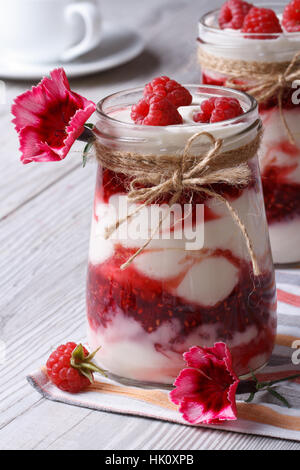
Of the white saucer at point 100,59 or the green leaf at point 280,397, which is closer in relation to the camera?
the green leaf at point 280,397

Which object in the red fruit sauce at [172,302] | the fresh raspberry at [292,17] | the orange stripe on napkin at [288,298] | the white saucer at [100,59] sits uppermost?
the fresh raspberry at [292,17]

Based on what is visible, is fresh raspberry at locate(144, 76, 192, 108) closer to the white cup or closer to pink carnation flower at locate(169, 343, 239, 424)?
pink carnation flower at locate(169, 343, 239, 424)

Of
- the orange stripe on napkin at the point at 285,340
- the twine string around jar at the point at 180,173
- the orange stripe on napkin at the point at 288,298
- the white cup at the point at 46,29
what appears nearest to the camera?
the twine string around jar at the point at 180,173

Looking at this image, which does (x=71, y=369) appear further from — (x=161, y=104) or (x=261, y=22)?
(x=261, y=22)

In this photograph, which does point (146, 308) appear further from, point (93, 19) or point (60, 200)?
point (93, 19)

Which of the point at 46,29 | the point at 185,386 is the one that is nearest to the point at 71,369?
the point at 185,386

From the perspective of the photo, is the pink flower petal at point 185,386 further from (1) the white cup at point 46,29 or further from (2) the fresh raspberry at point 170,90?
(1) the white cup at point 46,29

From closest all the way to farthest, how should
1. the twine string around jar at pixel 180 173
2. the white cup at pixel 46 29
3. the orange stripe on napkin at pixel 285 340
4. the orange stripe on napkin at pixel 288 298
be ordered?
the twine string around jar at pixel 180 173 → the orange stripe on napkin at pixel 285 340 → the orange stripe on napkin at pixel 288 298 → the white cup at pixel 46 29

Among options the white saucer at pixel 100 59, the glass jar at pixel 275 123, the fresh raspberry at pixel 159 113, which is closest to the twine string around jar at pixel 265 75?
the glass jar at pixel 275 123
